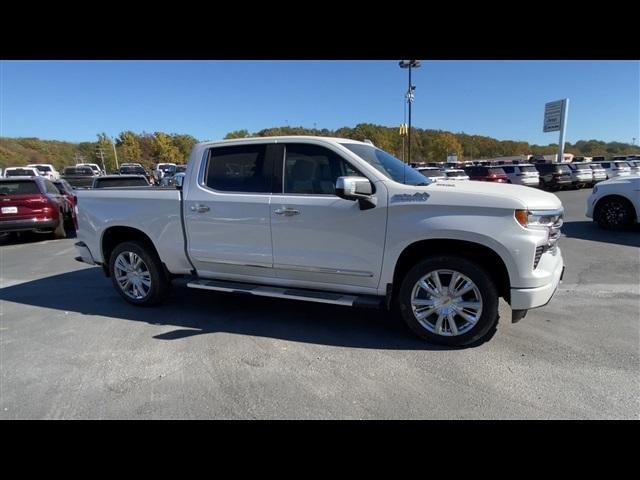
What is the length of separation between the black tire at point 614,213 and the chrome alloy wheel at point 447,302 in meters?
7.71

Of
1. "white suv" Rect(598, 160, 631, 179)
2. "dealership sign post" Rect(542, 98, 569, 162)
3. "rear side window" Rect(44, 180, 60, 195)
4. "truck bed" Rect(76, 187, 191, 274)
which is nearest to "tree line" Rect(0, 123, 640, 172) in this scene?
"dealership sign post" Rect(542, 98, 569, 162)

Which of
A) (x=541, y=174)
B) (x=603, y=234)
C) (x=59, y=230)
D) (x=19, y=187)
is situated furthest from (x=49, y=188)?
(x=541, y=174)

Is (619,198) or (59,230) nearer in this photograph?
(619,198)

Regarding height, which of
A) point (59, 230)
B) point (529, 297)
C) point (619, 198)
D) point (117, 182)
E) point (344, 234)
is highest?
point (117, 182)

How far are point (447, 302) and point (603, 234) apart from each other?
288 inches

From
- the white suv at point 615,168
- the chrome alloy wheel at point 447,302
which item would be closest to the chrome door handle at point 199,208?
the chrome alloy wheel at point 447,302

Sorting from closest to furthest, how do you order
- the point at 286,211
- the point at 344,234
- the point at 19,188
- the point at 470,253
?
1. the point at 470,253
2. the point at 344,234
3. the point at 286,211
4. the point at 19,188

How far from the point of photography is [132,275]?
4.72 meters

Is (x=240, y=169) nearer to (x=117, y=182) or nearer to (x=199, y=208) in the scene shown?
(x=199, y=208)

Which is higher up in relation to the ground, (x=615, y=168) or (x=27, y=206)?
(x=615, y=168)
